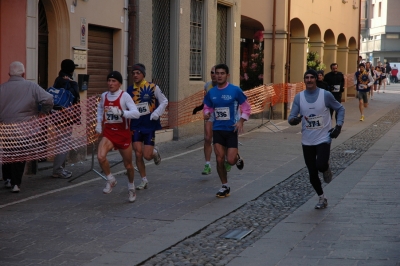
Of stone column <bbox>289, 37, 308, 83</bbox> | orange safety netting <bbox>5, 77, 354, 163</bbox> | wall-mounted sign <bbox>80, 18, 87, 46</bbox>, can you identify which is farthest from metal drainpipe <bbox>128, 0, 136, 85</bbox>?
stone column <bbox>289, 37, 308, 83</bbox>

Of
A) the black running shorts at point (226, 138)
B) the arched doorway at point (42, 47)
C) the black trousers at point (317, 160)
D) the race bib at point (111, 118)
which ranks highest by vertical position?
the arched doorway at point (42, 47)

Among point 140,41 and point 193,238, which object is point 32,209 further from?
point 140,41

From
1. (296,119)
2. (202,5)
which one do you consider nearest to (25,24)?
(296,119)

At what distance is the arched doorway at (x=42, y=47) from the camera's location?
12911 millimetres

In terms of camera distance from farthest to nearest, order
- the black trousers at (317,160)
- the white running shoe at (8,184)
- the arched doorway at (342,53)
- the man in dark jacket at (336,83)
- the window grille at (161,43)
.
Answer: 1. the arched doorway at (342,53)
2. the man in dark jacket at (336,83)
3. the window grille at (161,43)
4. the white running shoe at (8,184)
5. the black trousers at (317,160)

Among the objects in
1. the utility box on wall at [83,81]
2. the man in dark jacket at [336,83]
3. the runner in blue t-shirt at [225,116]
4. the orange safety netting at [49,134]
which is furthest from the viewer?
the man in dark jacket at [336,83]

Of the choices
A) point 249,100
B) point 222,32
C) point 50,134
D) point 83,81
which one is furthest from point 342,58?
point 50,134

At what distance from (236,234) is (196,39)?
12.0m

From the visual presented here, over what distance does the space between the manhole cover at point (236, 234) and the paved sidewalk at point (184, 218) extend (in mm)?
105

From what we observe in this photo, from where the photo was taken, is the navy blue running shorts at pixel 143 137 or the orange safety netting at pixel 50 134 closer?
the orange safety netting at pixel 50 134

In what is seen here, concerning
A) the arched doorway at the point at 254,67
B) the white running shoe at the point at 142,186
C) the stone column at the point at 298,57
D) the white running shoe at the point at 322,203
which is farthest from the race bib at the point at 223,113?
the stone column at the point at 298,57

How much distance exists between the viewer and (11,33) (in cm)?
1157

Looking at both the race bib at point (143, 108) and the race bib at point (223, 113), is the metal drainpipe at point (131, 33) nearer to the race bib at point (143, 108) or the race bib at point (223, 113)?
the race bib at point (143, 108)

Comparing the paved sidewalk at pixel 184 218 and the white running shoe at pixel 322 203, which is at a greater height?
the white running shoe at pixel 322 203
